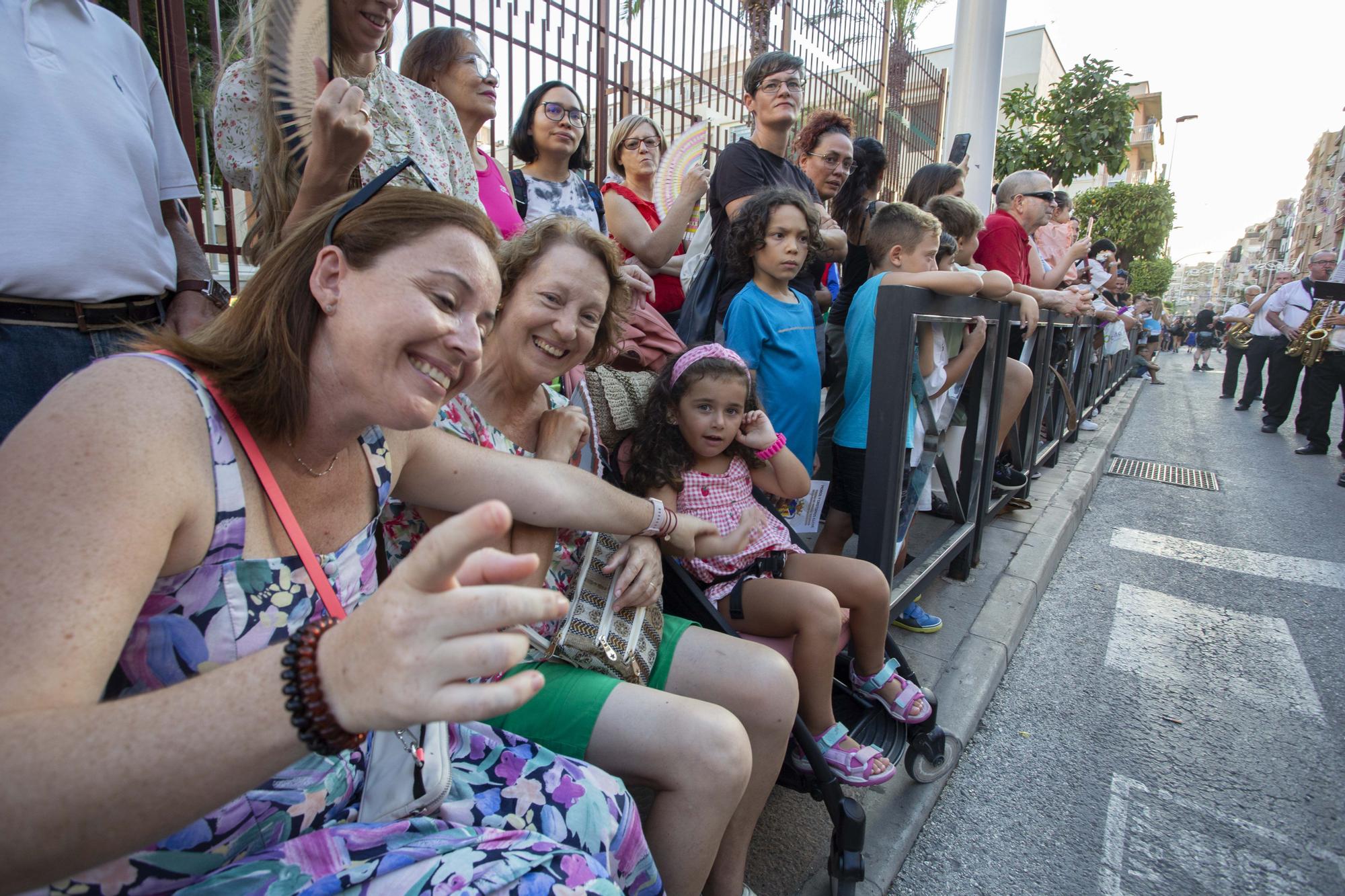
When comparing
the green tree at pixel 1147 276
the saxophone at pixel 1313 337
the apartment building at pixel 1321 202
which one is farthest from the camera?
the apartment building at pixel 1321 202

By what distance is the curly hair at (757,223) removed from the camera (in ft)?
8.66

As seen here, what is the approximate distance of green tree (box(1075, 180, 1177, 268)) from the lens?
20.4 metres

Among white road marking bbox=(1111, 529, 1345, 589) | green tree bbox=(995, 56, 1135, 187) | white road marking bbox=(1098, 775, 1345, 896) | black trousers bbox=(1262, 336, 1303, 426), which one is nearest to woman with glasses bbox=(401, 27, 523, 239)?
white road marking bbox=(1098, 775, 1345, 896)

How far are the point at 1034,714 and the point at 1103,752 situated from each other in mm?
254

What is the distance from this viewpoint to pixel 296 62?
1373 mm

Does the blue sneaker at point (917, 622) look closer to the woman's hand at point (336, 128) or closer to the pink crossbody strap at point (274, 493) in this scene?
the pink crossbody strap at point (274, 493)

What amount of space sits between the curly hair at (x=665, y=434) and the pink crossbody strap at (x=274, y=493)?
1.06 meters

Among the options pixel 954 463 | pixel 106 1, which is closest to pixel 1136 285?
pixel 954 463

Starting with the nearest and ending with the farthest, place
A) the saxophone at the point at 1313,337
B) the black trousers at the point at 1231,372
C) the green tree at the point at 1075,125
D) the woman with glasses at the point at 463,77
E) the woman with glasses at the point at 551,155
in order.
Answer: the woman with glasses at the point at 463,77 < the woman with glasses at the point at 551,155 < the saxophone at the point at 1313,337 < the green tree at the point at 1075,125 < the black trousers at the point at 1231,372

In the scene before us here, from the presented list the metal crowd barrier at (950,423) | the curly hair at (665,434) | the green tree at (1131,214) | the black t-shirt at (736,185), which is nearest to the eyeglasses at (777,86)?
the black t-shirt at (736,185)

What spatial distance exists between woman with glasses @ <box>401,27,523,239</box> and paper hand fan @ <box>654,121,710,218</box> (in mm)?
822

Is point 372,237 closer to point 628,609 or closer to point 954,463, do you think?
point 628,609

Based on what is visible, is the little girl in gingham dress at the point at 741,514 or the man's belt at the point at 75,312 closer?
the man's belt at the point at 75,312

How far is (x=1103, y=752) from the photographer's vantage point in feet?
7.95
